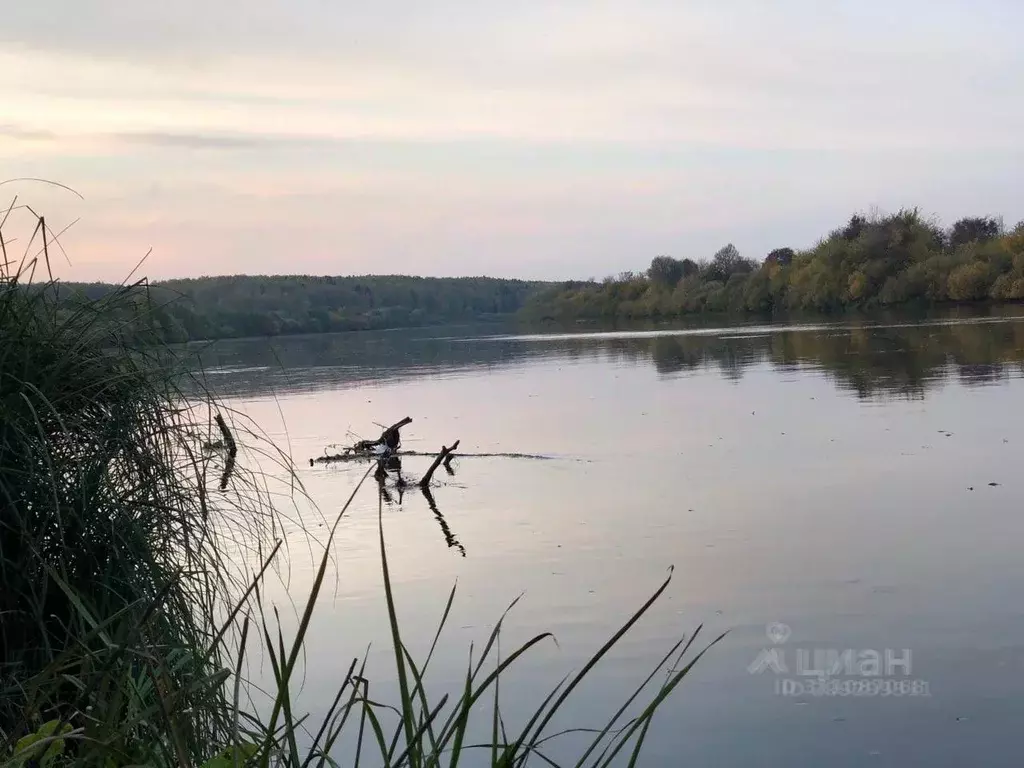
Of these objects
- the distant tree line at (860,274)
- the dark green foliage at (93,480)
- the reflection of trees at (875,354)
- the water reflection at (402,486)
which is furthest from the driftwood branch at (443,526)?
the distant tree line at (860,274)

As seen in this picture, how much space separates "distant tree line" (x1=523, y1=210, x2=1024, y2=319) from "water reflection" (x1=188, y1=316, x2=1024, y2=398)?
52.8 ft

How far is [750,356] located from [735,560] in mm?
34290

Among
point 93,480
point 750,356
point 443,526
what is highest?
point 93,480

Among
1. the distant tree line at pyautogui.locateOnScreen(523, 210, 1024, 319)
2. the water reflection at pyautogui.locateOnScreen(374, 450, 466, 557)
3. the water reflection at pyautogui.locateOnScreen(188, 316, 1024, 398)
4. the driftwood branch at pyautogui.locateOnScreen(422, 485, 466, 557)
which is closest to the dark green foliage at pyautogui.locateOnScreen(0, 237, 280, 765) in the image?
the driftwood branch at pyautogui.locateOnScreen(422, 485, 466, 557)

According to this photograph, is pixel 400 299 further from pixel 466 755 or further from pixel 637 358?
pixel 466 755

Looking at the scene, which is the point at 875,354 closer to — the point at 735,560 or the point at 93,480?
the point at 735,560

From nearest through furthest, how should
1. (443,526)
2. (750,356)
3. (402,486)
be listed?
(443,526) → (402,486) → (750,356)

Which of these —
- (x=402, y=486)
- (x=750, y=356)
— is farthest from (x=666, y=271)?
(x=402, y=486)

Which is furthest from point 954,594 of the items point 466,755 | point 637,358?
point 637,358

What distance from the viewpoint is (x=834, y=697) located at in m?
8.00

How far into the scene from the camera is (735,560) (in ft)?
37.9

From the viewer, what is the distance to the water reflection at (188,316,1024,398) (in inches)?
1228

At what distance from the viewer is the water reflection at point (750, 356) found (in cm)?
3120

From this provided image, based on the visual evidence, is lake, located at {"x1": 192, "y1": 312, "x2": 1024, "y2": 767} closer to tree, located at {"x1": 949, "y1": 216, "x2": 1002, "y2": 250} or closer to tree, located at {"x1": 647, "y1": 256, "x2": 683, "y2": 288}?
tree, located at {"x1": 949, "y1": 216, "x2": 1002, "y2": 250}
